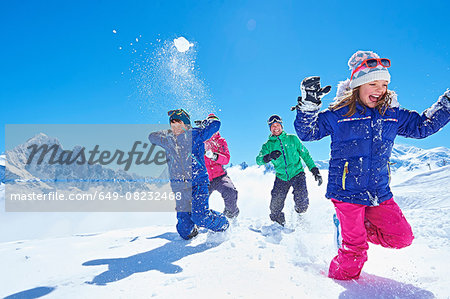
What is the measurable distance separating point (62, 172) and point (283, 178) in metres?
227

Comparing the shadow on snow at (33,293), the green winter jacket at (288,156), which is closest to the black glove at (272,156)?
the green winter jacket at (288,156)

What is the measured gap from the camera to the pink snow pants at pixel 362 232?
2.28 metres

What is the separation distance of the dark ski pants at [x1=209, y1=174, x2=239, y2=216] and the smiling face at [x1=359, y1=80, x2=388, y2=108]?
11.7 feet

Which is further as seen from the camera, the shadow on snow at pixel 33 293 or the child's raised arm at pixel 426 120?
the child's raised arm at pixel 426 120

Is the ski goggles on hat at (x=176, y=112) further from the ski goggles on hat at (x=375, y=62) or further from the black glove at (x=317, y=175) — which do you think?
the black glove at (x=317, y=175)

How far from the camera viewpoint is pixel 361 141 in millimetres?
2490

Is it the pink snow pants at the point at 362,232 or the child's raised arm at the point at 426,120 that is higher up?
the child's raised arm at the point at 426,120

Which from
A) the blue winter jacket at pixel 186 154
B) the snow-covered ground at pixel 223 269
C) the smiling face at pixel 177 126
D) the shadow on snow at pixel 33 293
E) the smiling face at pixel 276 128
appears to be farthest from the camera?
the smiling face at pixel 276 128

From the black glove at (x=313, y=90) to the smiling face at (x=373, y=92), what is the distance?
51cm

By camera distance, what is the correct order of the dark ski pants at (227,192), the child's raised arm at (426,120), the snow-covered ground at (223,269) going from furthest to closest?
the dark ski pants at (227,192)
the child's raised arm at (426,120)
the snow-covered ground at (223,269)

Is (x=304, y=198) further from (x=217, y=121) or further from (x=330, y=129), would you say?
(x=330, y=129)

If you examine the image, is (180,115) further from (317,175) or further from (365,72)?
(317,175)

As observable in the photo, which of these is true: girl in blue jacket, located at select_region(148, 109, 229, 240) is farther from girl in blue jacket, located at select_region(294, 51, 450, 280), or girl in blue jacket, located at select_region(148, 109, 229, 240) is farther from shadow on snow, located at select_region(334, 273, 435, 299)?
shadow on snow, located at select_region(334, 273, 435, 299)

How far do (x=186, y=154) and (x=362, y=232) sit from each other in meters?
2.76
